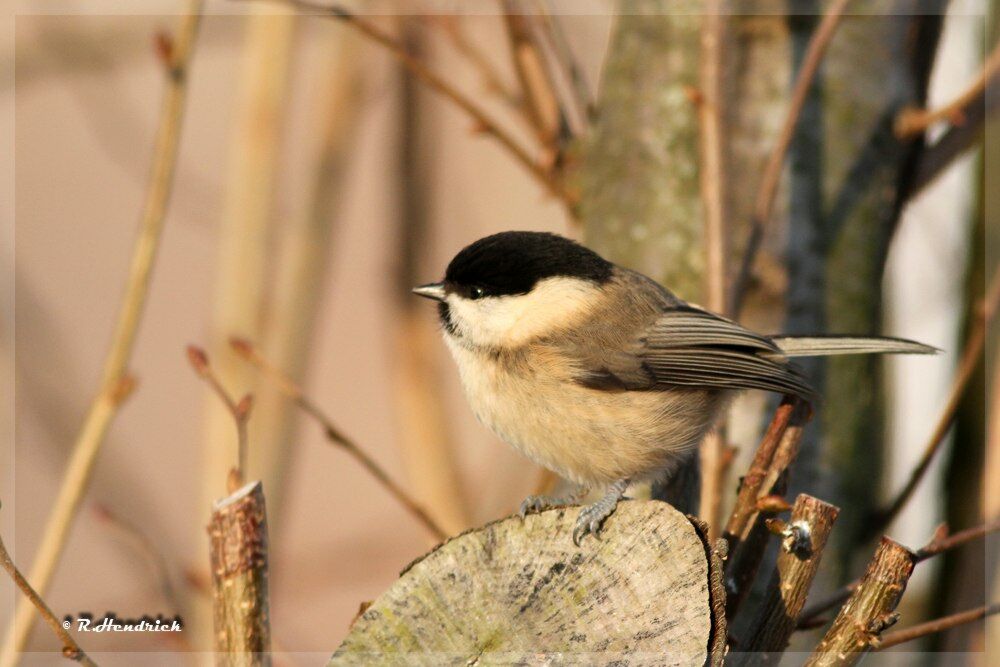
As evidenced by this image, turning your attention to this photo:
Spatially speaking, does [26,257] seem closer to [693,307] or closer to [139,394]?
[139,394]

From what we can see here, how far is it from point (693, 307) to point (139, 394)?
10.4 feet

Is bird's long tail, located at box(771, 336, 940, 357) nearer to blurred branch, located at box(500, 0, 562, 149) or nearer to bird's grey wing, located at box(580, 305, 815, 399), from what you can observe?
bird's grey wing, located at box(580, 305, 815, 399)

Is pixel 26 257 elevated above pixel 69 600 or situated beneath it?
elevated above

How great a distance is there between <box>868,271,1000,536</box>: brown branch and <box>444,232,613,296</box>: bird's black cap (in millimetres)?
642

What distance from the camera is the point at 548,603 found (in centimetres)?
106

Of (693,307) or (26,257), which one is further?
(26,257)

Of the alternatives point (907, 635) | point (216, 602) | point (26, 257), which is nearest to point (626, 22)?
point (907, 635)

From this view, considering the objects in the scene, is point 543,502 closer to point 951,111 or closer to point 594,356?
point 594,356

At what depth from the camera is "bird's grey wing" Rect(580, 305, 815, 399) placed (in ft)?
5.24

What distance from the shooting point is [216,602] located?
104 cm

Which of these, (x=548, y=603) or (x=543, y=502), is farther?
(x=543, y=502)

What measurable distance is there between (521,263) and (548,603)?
2.33ft

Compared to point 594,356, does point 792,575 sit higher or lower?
lower

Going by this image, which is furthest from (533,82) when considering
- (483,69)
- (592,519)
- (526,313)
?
(592,519)
